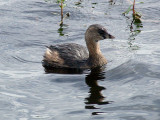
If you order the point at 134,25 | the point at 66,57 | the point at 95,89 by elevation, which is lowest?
the point at 95,89

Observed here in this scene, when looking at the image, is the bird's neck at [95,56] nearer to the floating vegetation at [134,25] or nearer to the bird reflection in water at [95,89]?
the bird reflection in water at [95,89]

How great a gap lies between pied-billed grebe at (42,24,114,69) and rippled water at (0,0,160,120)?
0.31 metres

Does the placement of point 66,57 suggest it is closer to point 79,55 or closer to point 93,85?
point 79,55

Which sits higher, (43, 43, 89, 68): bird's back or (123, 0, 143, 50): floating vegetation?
(123, 0, 143, 50): floating vegetation

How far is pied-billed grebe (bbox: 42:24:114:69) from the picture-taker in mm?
10430

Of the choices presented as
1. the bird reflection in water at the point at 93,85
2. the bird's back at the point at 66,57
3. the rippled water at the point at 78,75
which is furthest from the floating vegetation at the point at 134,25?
the bird reflection in water at the point at 93,85

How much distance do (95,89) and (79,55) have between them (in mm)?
1904

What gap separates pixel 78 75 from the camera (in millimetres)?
9773

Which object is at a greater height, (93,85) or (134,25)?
(134,25)

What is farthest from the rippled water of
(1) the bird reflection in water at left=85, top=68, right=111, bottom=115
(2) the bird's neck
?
(2) the bird's neck

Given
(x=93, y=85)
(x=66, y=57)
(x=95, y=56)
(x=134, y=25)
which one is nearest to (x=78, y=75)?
(x=93, y=85)

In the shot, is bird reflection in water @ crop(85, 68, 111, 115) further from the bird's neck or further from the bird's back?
the bird's back

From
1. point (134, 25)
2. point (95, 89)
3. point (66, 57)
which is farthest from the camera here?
point (134, 25)

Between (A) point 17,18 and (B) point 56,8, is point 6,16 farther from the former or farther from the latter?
(B) point 56,8
